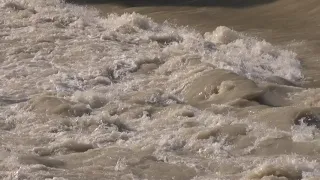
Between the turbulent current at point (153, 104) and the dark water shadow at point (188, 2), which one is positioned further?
the dark water shadow at point (188, 2)

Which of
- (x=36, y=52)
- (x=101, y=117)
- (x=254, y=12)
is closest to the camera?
(x=101, y=117)

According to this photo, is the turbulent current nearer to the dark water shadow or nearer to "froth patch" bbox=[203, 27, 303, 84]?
"froth patch" bbox=[203, 27, 303, 84]

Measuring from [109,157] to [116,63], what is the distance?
263 cm

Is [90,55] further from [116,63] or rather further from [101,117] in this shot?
[101,117]

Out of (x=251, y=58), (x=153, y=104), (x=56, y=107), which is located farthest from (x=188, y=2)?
(x=56, y=107)

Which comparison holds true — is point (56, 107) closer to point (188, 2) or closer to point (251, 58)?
point (251, 58)

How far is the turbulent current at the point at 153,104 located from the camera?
5.32 m

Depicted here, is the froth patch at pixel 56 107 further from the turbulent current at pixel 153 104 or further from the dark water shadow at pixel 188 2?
the dark water shadow at pixel 188 2

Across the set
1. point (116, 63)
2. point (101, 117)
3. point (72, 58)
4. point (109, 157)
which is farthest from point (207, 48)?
point (109, 157)

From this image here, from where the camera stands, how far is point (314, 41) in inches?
344

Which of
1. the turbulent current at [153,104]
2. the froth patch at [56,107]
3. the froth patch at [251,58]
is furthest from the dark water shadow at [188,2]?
the froth patch at [56,107]

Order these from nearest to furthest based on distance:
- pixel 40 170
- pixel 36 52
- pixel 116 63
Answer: pixel 40 170
pixel 116 63
pixel 36 52

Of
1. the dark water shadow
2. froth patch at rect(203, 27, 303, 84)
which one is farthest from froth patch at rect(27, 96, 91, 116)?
the dark water shadow

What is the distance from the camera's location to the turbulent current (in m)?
5.32
